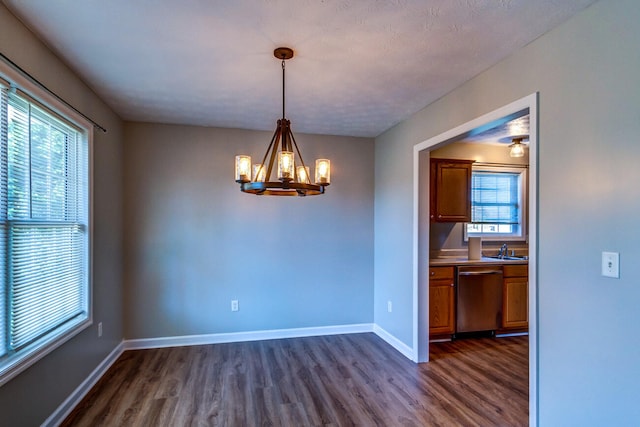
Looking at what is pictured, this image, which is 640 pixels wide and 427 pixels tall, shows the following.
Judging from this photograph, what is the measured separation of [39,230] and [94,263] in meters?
0.79

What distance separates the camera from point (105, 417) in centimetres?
239

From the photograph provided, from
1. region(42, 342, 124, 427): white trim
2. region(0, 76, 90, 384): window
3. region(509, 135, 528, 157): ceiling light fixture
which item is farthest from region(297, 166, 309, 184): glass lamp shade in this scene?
region(509, 135, 528, 157): ceiling light fixture

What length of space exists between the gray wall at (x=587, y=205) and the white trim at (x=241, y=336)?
2.48 m

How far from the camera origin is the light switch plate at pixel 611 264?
1.60 meters

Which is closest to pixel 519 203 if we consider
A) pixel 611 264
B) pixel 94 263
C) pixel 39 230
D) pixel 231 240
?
pixel 611 264

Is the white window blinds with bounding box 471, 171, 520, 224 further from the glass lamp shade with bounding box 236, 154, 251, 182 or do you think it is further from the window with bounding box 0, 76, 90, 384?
the window with bounding box 0, 76, 90, 384

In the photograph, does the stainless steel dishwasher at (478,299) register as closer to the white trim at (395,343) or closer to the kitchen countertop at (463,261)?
the kitchen countertop at (463,261)

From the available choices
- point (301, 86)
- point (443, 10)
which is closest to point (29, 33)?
point (301, 86)

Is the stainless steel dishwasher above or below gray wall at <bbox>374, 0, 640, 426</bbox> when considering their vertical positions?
Result: below

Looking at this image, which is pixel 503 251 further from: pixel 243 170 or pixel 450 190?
pixel 243 170

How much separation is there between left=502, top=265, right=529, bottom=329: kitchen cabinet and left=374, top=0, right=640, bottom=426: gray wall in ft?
7.53

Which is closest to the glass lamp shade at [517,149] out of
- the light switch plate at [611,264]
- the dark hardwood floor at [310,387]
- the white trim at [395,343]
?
the dark hardwood floor at [310,387]

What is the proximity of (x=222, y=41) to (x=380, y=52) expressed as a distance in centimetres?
101

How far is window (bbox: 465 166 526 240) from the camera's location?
4660 millimetres
